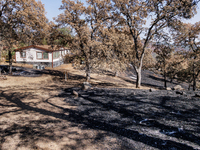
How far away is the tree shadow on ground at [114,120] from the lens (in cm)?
449

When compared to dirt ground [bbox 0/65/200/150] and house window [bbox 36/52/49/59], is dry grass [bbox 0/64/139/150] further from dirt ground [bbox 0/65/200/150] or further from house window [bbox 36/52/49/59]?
house window [bbox 36/52/49/59]

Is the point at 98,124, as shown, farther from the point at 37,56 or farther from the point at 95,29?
the point at 37,56

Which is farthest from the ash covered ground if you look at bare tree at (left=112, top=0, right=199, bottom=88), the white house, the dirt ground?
the white house

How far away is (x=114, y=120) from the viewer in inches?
233

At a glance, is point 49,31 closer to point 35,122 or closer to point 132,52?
point 132,52

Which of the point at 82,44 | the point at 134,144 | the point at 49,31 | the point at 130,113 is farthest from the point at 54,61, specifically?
the point at 134,144

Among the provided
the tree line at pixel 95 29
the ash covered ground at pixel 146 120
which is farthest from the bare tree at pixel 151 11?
the ash covered ground at pixel 146 120

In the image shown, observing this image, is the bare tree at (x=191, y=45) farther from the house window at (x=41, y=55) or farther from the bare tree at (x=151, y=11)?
the house window at (x=41, y=55)

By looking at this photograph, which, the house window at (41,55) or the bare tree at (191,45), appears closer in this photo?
the bare tree at (191,45)

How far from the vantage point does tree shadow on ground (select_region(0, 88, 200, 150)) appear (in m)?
4.49

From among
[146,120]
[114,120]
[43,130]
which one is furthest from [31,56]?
[146,120]

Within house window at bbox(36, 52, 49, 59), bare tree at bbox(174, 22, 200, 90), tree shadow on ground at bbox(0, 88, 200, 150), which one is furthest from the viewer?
house window at bbox(36, 52, 49, 59)

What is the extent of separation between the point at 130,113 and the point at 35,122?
4234mm

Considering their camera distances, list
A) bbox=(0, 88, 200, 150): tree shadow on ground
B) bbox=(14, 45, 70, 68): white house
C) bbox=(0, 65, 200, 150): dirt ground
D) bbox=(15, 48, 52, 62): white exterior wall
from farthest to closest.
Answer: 1. bbox=(15, 48, 52, 62): white exterior wall
2. bbox=(14, 45, 70, 68): white house
3. bbox=(0, 88, 200, 150): tree shadow on ground
4. bbox=(0, 65, 200, 150): dirt ground
